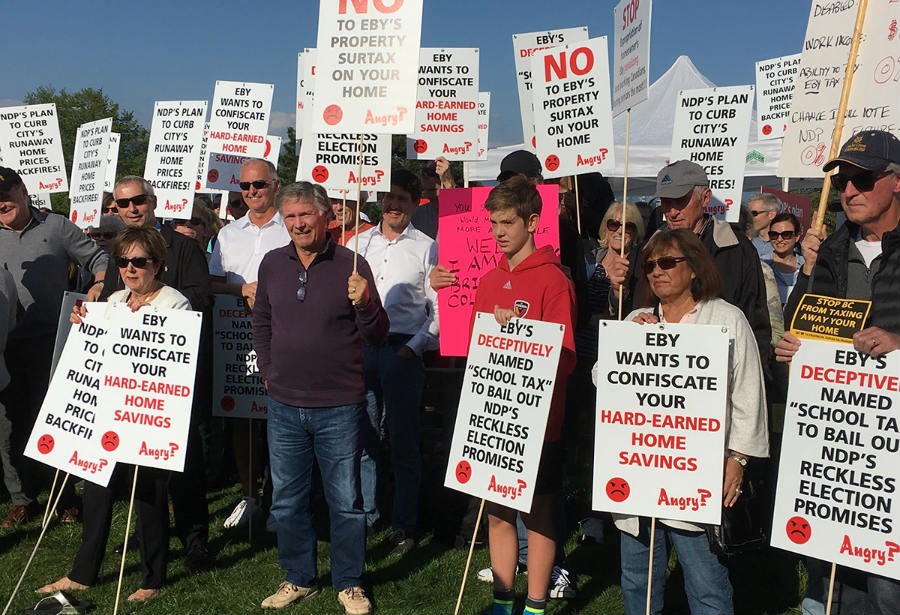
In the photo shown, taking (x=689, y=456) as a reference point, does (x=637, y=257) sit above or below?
above

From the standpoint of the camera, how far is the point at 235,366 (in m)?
6.63

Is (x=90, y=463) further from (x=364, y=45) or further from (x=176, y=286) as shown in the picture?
(x=364, y=45)

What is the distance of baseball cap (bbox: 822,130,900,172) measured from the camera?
145 inches

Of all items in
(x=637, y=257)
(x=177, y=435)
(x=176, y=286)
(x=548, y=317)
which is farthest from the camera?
(x=176, y=286)

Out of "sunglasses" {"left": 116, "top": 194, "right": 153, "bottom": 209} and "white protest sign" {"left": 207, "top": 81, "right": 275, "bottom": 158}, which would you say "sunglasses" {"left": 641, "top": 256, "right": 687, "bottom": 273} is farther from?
"white protest sign" {"left": 207, "top": 81, "right": 275, "bottom": 158}

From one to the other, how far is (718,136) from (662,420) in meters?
5.12

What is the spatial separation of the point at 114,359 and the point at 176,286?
0.82 metres

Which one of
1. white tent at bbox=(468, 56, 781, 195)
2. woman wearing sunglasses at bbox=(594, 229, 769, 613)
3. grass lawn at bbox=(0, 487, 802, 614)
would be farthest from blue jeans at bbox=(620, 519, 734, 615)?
white tent at bbox=(468, 56, 781, 195)

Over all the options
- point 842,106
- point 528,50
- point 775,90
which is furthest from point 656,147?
point 842,106

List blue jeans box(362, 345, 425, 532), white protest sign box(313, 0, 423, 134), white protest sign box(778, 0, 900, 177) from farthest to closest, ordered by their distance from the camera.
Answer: blue jeans box(362, 345, 425, 532), white protest sign box(313, 0, 423, 134), white protest sign box(778, 0, 900, 177)

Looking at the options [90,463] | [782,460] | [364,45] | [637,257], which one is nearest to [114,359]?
[90,463]

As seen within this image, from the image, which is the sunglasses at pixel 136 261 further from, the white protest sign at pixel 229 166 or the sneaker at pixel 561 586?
Result: the white protest sign at pixel 229 166

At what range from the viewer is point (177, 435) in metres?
4.92

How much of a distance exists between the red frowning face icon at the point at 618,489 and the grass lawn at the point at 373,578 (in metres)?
1.48
